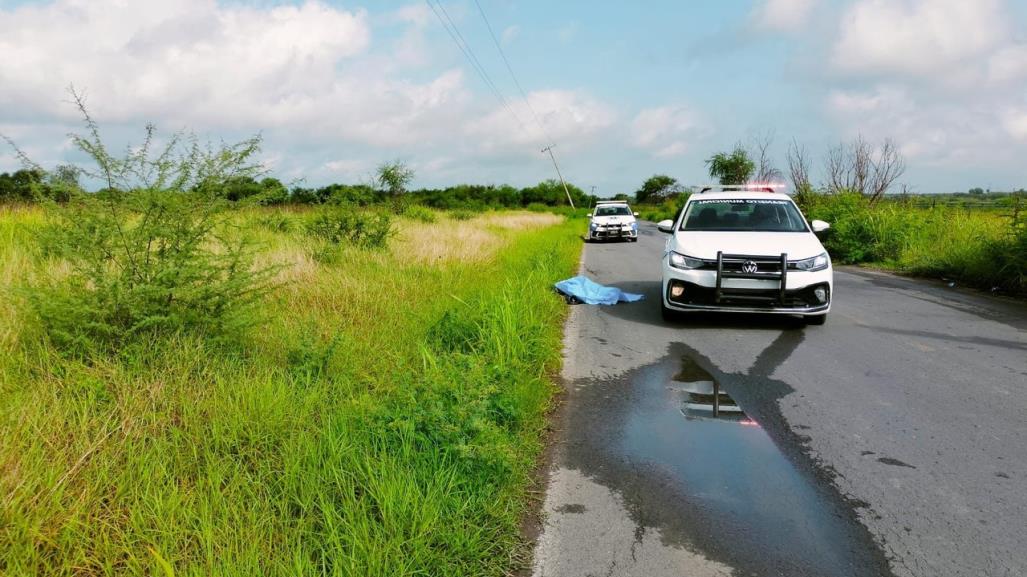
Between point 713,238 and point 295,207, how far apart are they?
12.5m

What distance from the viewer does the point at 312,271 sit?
25.9 feet

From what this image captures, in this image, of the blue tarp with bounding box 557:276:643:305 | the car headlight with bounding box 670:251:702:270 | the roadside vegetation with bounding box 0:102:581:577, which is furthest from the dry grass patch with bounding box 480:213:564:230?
the roadside vegetation with bounding box 0:102:581:577

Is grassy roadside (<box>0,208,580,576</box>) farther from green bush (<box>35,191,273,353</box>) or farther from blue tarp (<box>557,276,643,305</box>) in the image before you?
blue tarp (<box>557,276,643,305</box>)

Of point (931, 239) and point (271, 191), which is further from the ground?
point (271, 191)

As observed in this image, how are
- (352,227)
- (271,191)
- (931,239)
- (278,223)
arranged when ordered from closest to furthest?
(271,191) → (352,227) → (278,223) → (931,239)

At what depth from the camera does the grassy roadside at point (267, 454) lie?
7.95ft

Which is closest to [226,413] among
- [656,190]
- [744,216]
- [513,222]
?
[744,216]

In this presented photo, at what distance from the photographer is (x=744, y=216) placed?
8125mm

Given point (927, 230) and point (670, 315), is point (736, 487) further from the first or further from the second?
point (927, 230)

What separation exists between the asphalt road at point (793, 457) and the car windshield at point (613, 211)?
1810 cm

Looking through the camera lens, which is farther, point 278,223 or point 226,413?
point 278,223

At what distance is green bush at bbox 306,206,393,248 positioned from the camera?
1184 cm

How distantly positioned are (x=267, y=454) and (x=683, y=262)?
542 cm

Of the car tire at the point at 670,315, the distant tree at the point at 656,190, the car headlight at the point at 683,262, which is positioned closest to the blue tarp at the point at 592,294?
the car tire at the point at 670,315
